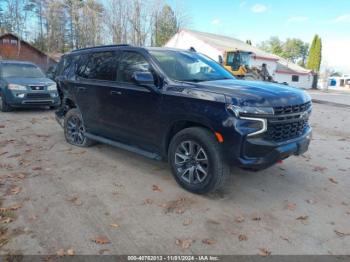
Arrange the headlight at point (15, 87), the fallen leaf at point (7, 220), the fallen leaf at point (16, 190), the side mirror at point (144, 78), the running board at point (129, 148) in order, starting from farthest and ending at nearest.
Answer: the headlight at point (15, 87)
the running board at point (129, 148)
the side mirror at point (144, 78)
the fallen leaf at point (16, 190)
the fallen leaf at point (7, 220)

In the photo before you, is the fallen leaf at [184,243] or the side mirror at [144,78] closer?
the fallen leaf at [184,243]

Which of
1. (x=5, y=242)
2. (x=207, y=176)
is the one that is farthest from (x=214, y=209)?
(x=5, y=242)

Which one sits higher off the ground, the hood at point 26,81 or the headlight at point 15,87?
the hood at point 26,81

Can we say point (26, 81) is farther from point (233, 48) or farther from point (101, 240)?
point (233, 48)

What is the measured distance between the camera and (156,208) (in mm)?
3852

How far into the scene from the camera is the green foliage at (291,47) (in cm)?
8262

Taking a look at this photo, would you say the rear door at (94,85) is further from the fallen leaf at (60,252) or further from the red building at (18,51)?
the red building at (18,51)

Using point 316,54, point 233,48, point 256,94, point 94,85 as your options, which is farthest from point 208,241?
point 316,54

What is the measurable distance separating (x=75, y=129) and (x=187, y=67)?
2995mm

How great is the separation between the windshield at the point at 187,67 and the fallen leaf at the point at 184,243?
2.26m

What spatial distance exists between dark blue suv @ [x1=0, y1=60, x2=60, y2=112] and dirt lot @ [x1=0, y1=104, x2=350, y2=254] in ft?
15.3

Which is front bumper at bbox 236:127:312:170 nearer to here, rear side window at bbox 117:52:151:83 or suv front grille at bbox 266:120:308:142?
suv front grille at bbox 266:120:308:142

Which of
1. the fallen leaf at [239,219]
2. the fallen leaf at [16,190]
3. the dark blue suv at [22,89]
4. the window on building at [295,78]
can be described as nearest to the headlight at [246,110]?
the fallen leaf at [239,219]

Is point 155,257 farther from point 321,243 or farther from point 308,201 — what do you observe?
point 308,201
